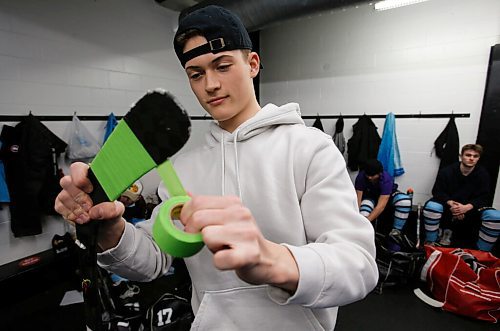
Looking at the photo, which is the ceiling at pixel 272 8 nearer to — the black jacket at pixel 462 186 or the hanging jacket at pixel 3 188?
the black jacket at pixel 462 186

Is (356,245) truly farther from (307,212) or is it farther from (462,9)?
(462,9)

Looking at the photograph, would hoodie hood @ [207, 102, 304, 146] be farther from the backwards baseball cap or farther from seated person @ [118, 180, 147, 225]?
seated person @ [118, 180, 147, 225]

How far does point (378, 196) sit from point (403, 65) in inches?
69.0

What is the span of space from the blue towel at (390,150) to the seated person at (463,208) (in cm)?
52

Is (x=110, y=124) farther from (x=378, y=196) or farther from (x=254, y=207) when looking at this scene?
(x=378, y=196)

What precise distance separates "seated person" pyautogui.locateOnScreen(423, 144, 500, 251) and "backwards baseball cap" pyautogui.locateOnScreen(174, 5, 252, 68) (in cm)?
316

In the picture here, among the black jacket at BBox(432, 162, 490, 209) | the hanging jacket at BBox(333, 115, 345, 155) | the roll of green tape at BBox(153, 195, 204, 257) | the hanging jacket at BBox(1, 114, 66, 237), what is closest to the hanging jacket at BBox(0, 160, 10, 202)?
the hanging jacket at BBox(1, 114, 66, 237)

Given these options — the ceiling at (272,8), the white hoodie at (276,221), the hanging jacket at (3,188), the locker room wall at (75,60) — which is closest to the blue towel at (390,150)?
the ceiling at (272,8)

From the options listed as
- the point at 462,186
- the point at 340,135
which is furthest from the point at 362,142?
the point at 462,186

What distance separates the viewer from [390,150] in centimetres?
351

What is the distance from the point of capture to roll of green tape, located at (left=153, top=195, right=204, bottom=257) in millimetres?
360

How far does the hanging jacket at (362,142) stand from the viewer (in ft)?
12.0

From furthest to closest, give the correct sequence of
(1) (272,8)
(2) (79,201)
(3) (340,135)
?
(3) (340,135)
(1) (272,8)
(2) (79,201)

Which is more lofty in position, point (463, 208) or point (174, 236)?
point (174, 236)
